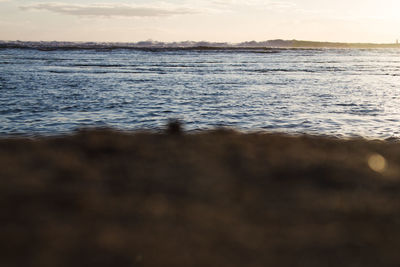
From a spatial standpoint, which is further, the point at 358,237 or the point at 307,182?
the point at 307,182

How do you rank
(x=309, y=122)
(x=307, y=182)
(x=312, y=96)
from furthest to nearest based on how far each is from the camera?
(x=312, y=96) → (x=309, y=122) → (x=307, y=182)

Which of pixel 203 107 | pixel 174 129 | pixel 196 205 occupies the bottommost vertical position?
pixel 203 107

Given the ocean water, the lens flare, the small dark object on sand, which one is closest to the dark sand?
the lens flare

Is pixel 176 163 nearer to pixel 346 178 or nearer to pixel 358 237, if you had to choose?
pixel 346 178

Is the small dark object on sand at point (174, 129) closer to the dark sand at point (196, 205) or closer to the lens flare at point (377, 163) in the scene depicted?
the dark sand at point (196, 205)

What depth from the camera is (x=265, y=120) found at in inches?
450

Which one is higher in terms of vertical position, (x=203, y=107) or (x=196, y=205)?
(x=196, y=205)

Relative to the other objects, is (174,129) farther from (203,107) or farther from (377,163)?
(203,107)

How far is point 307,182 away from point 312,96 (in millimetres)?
13113

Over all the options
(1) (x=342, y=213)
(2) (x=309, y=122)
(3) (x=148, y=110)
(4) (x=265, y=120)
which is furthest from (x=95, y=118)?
(1) (x=342, y=213)

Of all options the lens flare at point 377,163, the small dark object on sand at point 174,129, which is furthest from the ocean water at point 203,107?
the lens flare at point 377,163

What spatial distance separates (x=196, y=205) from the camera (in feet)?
11.6

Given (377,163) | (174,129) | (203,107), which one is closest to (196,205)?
(377,163)

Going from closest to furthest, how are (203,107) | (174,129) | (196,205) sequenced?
(196,205), (174,129), (203,107)
